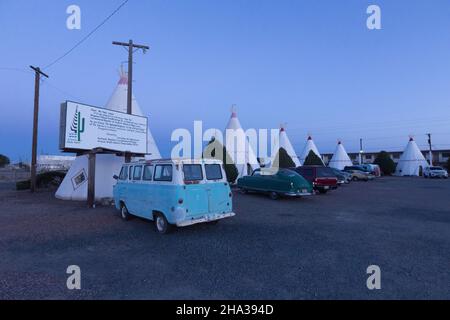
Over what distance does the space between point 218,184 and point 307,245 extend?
2.78m

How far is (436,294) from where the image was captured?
3.76 m

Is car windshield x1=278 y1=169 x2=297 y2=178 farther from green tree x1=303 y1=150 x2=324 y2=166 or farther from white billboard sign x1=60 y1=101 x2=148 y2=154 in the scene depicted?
green tree x1=303 y1=150 x2=324 y2=166

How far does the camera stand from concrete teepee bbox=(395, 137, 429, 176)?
41.0m

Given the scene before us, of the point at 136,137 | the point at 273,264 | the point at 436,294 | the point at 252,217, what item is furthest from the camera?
the point at 136,137

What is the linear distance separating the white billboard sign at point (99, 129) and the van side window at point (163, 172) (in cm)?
578

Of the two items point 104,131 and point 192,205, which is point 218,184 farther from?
point 104,131

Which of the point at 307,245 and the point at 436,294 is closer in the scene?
the point at 436,294

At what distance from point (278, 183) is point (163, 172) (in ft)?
24.6

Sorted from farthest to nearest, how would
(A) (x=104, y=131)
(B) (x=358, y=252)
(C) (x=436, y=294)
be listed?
(A) (x=104, y=131)
(B) (x=358, y=252)
(C) (x=436, y=294)

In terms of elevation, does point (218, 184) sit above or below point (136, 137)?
below

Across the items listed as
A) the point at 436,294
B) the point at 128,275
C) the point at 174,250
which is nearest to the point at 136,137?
the point at 174,250

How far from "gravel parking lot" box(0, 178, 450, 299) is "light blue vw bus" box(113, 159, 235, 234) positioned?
0.50 metres

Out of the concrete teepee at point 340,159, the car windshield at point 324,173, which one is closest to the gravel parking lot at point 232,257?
the car windshield at point 324,173

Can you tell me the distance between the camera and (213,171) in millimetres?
7512
